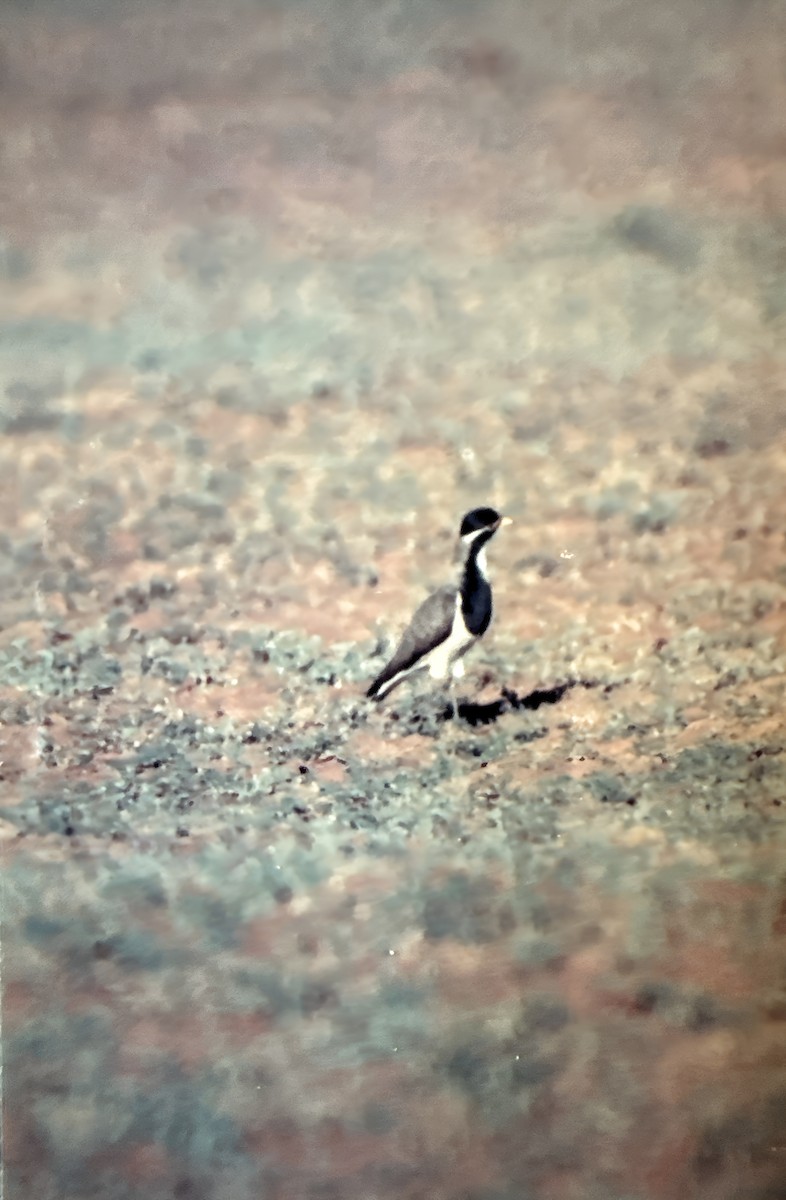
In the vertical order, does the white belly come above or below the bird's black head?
below

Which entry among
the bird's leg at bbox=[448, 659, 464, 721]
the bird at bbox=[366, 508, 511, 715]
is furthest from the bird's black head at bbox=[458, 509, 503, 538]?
the bird's leg at bbox=[448, 659, 464, 721]

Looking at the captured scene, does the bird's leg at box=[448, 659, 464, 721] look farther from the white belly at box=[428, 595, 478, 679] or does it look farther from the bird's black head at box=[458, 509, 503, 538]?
the bird's black head at box=[458, 509, 503, 538]

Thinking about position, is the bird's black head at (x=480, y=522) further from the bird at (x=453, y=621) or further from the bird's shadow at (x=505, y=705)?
the bird's shadow at (x=505, y=705)

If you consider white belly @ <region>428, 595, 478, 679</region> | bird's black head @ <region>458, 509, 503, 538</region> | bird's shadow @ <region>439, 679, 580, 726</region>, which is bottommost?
bird's shadow @ <region>439, 679, 580, 726</region>

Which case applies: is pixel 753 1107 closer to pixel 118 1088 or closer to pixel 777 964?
pixel 777 964

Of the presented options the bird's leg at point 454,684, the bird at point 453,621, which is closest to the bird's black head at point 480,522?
the bird at point 453,621

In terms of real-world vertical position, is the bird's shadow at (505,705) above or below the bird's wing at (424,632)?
below

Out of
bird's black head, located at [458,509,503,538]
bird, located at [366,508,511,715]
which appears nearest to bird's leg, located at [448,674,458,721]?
bird, located at [366,508,511,715]

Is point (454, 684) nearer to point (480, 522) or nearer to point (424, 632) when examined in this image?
point (424, 632)

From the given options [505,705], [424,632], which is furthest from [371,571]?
[505,705]
